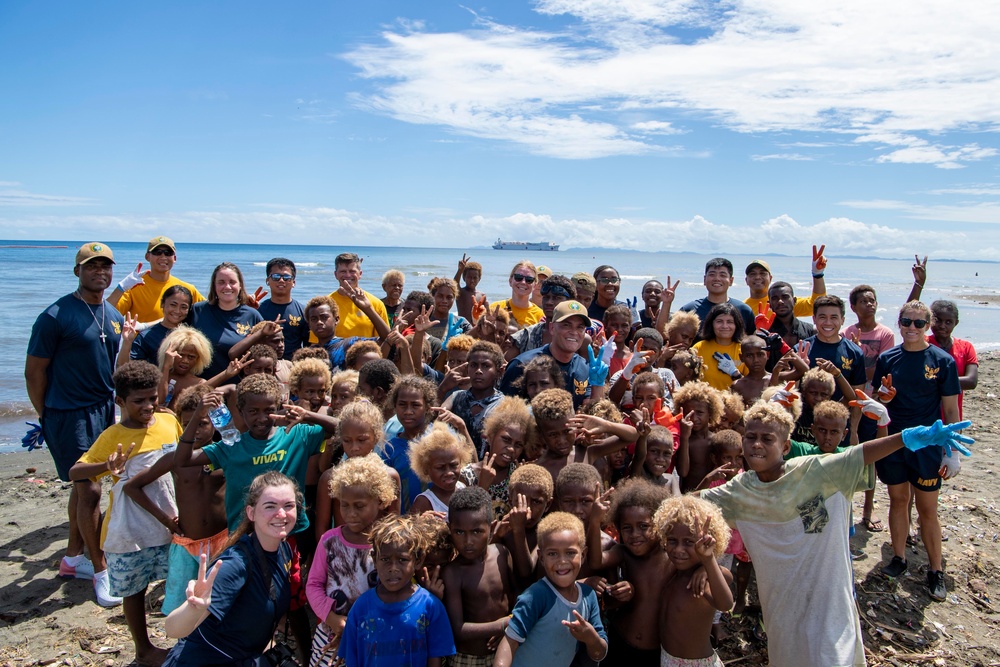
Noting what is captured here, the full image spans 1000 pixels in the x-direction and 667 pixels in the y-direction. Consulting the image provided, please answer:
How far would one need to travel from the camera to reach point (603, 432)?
4738mm

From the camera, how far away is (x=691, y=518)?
3602 mm

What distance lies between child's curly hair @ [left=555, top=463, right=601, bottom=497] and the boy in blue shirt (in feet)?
1.40

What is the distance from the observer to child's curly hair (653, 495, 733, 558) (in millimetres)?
3607

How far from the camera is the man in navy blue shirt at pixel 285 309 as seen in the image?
714 centimetres

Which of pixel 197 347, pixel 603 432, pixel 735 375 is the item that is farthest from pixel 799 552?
pixel 197 347

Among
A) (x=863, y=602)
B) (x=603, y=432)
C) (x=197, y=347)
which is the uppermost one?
(x=197, y=347)

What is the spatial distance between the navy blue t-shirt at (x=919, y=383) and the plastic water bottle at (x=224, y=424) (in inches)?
223

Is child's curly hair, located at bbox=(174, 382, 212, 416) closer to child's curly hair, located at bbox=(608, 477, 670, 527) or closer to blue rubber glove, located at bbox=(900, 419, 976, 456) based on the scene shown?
child's curly hair, located at bbox=(608, 477, 670, 527)

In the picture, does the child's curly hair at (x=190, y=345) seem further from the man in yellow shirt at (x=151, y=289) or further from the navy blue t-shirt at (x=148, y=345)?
the man in yellow shirt at (x=151, y=289)

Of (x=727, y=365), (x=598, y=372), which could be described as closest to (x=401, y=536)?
(x=598, y=372)

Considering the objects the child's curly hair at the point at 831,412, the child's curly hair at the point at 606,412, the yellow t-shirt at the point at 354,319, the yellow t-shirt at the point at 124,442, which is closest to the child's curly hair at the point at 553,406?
the child's curly hair at the point at 606,412

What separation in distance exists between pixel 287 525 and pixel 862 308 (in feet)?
20.3

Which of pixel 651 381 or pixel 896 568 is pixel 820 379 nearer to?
pixel 651 381

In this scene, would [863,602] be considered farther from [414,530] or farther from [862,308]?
[414,530]
